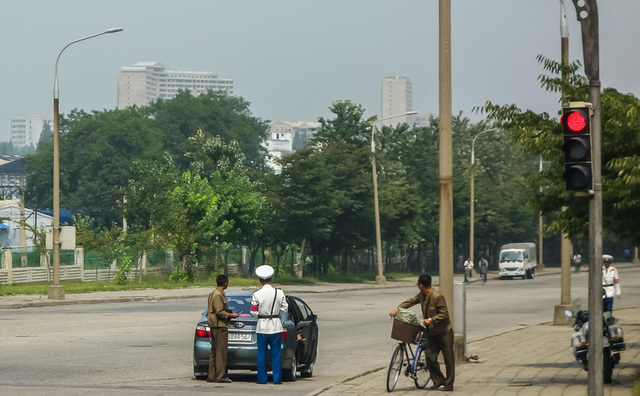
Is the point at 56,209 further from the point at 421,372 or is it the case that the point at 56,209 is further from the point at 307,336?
the point at 421,372

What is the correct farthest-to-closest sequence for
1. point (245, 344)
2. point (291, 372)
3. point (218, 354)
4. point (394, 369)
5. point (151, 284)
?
point (151, 284) → point (291, 372) → point (245, 344) → point (218, 354) → point (394, 369)

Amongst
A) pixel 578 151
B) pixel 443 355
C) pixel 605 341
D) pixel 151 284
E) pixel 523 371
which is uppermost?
pixel 578 151

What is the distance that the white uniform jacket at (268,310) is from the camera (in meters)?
16.2

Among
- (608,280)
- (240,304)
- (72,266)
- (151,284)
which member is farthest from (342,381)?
(72,266)

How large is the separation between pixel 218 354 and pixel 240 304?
1212 mm

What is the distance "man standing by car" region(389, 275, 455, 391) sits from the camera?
15.1 metres

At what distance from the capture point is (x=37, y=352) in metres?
20.8

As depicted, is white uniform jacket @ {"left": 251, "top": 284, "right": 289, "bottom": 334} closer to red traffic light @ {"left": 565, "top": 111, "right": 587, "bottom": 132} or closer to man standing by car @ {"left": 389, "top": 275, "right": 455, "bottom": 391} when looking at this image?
man standing by car @ {"left": 389, "top": 275, "right": 455, "bottom": 391}

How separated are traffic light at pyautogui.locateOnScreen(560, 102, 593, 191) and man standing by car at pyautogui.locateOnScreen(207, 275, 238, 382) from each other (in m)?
6.50

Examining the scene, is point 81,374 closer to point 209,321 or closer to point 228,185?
point 209,321

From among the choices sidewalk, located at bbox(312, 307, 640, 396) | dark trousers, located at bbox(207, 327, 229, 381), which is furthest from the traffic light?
dark trousers, located at bbox(207, 327, 229, 381)

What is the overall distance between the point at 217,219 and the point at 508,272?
24864 millimetres

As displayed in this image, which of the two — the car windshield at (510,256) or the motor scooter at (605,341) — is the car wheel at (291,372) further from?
the car windshield at (510,256)

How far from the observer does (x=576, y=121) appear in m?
11.3
